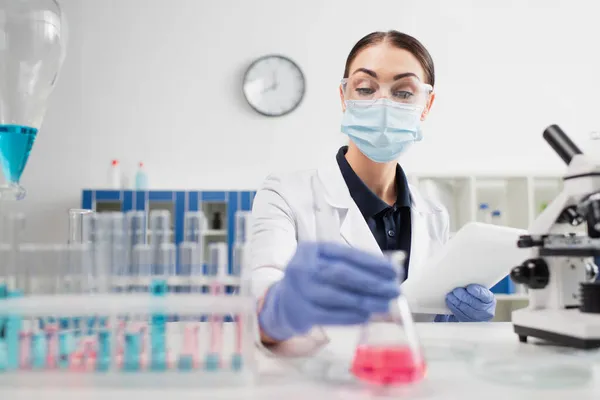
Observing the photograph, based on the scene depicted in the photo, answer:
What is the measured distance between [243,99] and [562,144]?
2831mm

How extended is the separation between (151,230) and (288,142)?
291cm

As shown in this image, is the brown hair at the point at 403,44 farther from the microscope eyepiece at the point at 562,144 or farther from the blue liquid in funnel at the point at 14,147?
the blue liquid in funnel at the point at 14,147

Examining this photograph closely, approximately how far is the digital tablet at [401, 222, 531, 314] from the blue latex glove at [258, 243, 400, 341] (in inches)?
17.2

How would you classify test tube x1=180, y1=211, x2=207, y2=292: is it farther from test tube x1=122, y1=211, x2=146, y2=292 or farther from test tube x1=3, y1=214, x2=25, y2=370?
test tube x1=3, y1=214, x2=25, y2=370

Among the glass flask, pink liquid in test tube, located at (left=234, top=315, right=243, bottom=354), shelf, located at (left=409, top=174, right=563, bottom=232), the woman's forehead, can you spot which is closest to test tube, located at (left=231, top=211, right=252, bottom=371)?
pink liquid in test tube, located at (left=234, top=315, right=243, bottom=354)

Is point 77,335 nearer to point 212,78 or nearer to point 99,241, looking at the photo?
point 99,241

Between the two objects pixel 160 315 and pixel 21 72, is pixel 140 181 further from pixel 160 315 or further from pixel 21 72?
pixel 160 315

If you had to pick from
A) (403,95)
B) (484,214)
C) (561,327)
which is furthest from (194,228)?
(484,214)

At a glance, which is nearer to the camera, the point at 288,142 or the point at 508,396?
the point at 508,396

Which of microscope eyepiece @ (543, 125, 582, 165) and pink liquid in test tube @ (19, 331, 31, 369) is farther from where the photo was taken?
microscope eyepiece @ (543, 125, 582, 165)

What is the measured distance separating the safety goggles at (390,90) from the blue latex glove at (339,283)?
956mm

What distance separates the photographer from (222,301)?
697 mm

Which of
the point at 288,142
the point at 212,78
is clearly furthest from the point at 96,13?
the point at 288,142

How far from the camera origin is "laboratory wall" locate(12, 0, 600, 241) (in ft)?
11.6
